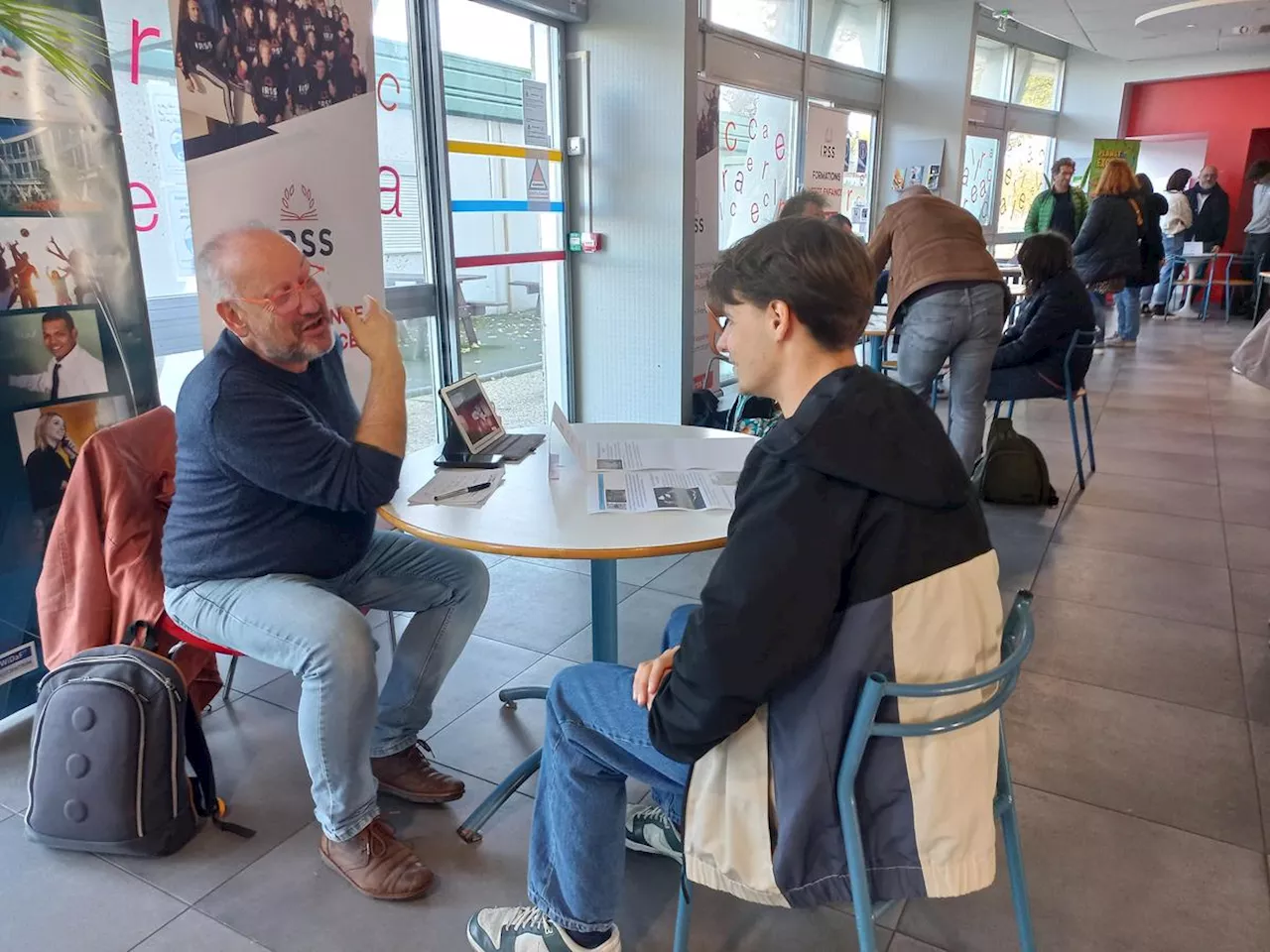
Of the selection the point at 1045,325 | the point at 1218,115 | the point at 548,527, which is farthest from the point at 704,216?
the point at 1218,115

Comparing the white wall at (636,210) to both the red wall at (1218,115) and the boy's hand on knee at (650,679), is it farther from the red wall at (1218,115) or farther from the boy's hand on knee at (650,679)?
the red wall at (1218,115)

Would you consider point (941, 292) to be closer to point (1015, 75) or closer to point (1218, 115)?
point (1015, 75)

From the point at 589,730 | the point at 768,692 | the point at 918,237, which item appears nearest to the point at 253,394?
the point at 589,730

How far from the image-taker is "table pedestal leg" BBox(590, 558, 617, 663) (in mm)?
1979

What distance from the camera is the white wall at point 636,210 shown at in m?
4.14

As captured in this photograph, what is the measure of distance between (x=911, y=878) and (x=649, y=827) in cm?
75

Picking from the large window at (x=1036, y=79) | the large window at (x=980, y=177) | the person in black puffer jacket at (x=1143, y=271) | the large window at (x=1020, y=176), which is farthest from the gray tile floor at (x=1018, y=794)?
the large window at (x=1036, y=79)

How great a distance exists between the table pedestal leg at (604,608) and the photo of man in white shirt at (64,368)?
4.33ft

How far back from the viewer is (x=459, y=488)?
1.85 m

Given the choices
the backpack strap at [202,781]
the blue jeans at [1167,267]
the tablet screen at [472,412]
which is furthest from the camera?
the blue jeans at [1167,267]

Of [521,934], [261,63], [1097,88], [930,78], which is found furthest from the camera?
[1097,88]

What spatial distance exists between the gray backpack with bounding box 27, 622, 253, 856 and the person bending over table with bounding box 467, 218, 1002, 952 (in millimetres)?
933

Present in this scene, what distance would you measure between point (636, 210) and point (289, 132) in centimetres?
204

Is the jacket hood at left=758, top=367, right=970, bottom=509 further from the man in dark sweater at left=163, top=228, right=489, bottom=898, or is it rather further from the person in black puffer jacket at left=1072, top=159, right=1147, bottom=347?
the person in black puffer jacket at left=1072, top=159, right=1147, bottom=347
